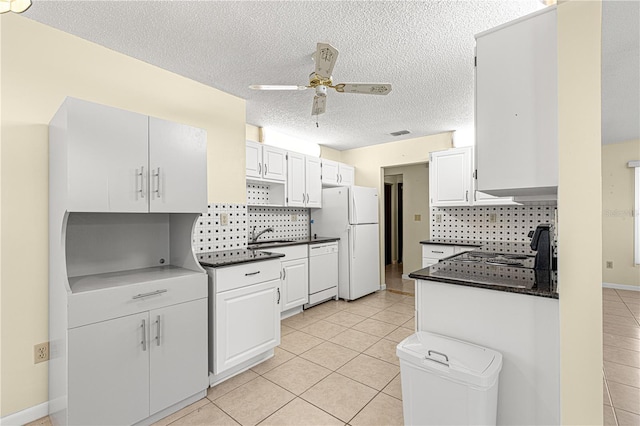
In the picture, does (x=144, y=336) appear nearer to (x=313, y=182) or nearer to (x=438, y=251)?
(x=313, y=182)

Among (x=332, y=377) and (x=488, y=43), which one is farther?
(x=332, y=377)

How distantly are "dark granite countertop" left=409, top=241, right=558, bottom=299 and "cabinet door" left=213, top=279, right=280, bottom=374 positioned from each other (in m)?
1.32

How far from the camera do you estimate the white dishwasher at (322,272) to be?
402 cm

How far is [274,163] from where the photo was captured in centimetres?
376

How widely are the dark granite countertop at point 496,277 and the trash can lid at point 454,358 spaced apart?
1.04ft

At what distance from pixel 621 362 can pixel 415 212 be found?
365 cm

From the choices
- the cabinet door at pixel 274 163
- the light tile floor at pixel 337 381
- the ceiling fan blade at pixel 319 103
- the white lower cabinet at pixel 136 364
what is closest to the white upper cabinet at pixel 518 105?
the ceiling fan blade at pixel 319 103

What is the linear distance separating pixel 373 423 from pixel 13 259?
8.04 ft

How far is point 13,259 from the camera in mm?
1812

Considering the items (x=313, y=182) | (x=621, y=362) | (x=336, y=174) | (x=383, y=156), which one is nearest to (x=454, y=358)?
(x=621, y=362)

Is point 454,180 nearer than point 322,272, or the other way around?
point 454,180

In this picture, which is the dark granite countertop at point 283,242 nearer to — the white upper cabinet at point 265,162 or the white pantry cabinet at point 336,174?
the white upper cabinet at point 265,162

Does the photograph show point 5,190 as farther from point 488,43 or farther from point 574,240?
point 574,240

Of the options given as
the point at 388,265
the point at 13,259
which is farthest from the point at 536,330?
the point at 388,265
